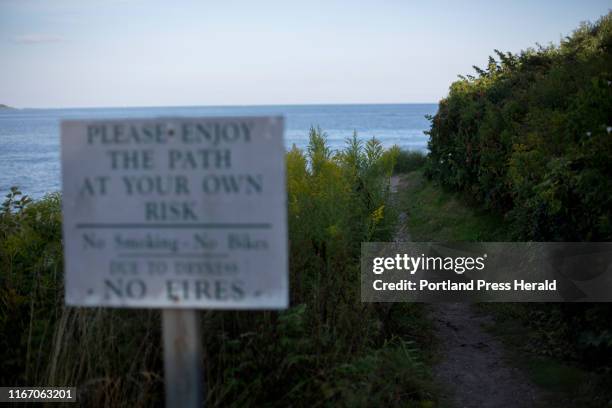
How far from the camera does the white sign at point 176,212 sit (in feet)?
8.02

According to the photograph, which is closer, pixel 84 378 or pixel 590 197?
pixel 84 378

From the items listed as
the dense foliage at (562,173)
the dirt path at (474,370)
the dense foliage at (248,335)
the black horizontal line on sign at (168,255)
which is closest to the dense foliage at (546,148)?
the dense foliage at (562,173)

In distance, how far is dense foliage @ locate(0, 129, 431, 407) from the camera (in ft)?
13.2

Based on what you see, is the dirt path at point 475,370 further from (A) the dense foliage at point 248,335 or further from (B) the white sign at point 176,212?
(B) the white sign at point 176,212

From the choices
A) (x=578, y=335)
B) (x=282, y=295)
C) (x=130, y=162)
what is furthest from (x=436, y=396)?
(x=130, y=162)

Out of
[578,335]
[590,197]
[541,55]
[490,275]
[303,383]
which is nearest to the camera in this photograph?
[303,383]

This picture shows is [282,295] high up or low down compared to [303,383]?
up

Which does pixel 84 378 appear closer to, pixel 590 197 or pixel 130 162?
pixel 130 162

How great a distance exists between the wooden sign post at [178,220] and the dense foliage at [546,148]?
144 inches

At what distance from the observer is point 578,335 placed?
600 cm

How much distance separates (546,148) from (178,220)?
4963 millimetres

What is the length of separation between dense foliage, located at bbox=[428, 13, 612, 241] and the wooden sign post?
365 centimetres

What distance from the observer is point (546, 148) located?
21.0ft

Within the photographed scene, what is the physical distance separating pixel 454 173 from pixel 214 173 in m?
11.7
